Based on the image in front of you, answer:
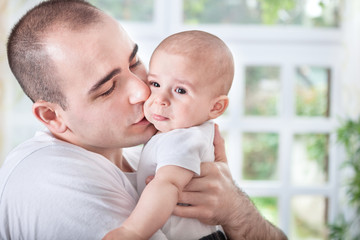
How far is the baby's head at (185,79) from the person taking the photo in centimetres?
117

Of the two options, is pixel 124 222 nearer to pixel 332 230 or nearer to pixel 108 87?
pixel 108 87

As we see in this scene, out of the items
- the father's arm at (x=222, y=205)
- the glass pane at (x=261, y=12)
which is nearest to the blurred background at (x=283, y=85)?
the glass pane at (x=261, y=12)

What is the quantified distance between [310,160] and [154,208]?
2869 mm

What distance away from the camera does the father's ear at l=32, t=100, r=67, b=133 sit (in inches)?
47.8

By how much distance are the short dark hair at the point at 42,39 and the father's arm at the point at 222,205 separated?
0.44 metres

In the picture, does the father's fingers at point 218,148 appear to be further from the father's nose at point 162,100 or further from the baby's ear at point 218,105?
the father's nose at point 162,100

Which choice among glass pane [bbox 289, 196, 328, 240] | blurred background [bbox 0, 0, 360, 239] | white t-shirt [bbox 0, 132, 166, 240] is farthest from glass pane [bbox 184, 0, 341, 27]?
white t-shirt [bbox 0, 132, 166, 240]

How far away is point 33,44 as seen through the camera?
1.18m

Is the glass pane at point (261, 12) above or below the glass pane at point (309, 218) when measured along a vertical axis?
above

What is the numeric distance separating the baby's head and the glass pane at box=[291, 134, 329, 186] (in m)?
2.50

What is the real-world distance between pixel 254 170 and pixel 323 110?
75 centimetres

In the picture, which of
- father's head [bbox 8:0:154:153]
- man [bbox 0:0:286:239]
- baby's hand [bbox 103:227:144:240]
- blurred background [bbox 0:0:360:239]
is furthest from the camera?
blurred background [bbox 0:0:360:239]

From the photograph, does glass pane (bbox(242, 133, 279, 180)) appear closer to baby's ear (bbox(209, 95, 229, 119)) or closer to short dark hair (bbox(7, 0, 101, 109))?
baby's ear (bbox(209, 95, 229, 119))

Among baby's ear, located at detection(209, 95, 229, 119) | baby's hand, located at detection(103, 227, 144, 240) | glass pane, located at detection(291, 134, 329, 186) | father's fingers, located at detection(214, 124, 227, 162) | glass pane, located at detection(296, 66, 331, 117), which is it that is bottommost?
glass pane, located at detection(291, 134, 329, 186)
